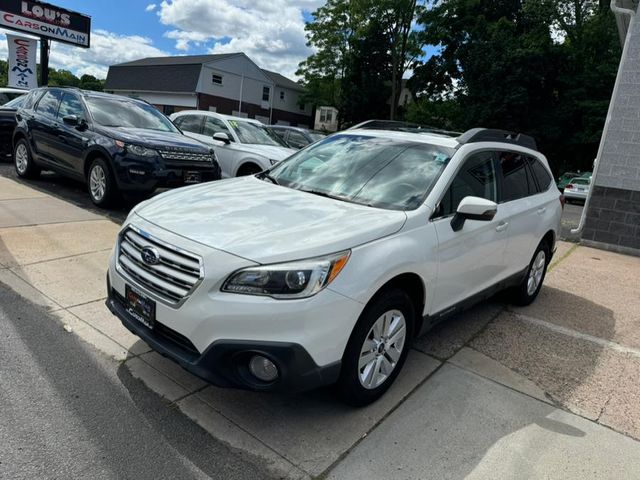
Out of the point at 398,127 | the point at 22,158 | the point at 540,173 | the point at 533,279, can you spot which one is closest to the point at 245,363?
the point at 398,127

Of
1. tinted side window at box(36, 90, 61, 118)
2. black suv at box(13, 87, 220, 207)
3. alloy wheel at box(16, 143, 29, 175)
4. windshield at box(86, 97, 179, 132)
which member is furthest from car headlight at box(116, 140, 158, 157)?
alloy wheel at box(16, 143, 29, 175)

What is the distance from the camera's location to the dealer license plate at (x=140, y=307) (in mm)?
2785

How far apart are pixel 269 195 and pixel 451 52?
3399cm

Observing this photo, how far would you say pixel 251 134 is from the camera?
10016mm

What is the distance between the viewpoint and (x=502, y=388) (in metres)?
3.53

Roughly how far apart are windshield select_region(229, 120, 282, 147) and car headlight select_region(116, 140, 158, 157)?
9.53 feet

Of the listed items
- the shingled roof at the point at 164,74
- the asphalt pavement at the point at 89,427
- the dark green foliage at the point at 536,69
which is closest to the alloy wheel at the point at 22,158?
the asphalt pavement at the point at 89,427

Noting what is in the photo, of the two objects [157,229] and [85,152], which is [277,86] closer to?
[85,152]

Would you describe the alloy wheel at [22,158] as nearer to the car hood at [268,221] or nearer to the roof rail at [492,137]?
the car hood at [268,221]

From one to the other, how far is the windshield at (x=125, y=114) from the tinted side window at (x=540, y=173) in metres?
5.64

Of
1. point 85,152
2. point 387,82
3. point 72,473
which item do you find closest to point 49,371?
point 72,473

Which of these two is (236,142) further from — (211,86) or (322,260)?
(211,86)

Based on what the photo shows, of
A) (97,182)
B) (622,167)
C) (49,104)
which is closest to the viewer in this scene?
(97,182)

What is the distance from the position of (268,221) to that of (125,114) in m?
6.08
